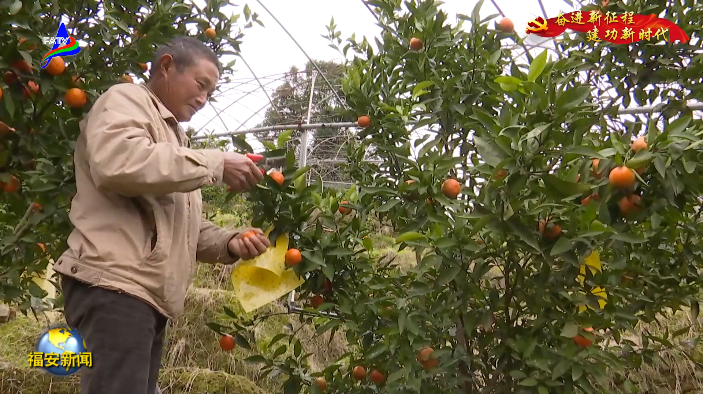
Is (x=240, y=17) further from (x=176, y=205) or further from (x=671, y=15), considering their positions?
(x=671, y=15)

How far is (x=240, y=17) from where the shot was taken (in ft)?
8.60

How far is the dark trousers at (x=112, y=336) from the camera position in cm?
116

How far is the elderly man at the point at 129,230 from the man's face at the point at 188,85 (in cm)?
8

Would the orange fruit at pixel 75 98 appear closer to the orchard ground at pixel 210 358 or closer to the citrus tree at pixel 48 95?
the citrus tree at pixel 48 95

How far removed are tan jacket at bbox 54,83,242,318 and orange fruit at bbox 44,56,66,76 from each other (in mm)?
394

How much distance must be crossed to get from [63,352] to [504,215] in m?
1.00

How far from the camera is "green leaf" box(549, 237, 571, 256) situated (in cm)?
121

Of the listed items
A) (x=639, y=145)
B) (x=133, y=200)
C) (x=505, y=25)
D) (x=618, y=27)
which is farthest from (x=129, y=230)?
(x=618, y=27)

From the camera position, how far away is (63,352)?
1241 millimetres

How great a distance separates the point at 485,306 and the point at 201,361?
257cm

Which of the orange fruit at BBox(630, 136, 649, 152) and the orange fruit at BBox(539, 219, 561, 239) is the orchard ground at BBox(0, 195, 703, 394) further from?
the orange fruit at BBox(630, 136, 649, 152)

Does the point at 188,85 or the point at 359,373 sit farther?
the point at 359,373

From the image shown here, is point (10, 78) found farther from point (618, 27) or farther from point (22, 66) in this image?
point (618, 27)

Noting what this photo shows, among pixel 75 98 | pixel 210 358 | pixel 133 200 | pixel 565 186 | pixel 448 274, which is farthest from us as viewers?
pixel 210 358
